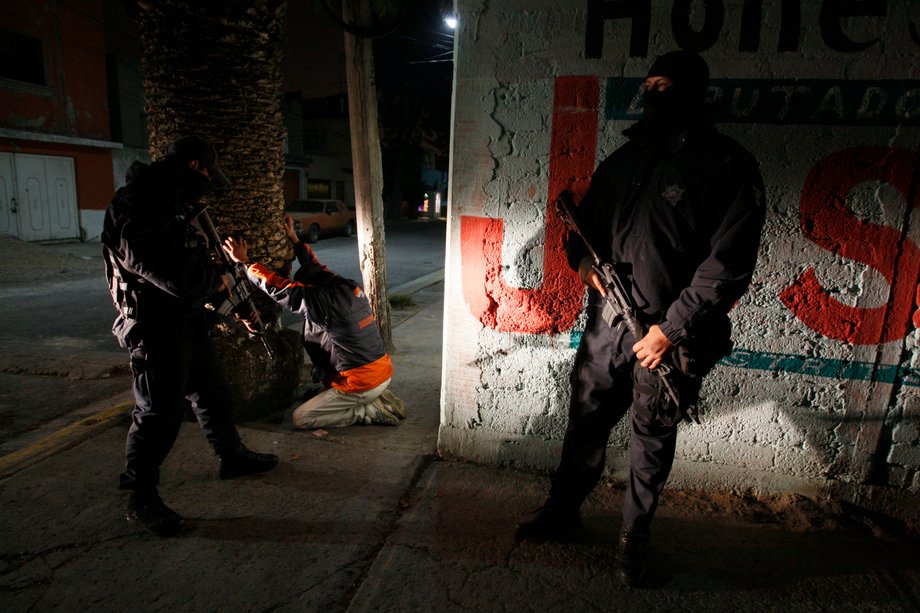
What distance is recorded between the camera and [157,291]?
247 centimetres

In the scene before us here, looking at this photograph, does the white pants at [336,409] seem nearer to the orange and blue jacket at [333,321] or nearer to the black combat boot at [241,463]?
the orange and blue jacket at [333,321]

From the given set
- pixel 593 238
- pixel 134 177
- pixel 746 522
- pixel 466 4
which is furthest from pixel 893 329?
pixel 134 177

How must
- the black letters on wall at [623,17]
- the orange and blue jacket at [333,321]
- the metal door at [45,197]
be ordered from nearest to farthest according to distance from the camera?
the black letters on wall at [623,17] → the orange and blue jacket at [333,321] → the metal door at [45,197]

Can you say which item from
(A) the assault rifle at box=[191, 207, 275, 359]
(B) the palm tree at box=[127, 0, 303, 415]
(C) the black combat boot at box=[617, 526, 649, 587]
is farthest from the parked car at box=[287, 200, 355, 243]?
(C) the black combat boot at box=[617, 526, 649, 587]

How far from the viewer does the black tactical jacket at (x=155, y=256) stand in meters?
2.34

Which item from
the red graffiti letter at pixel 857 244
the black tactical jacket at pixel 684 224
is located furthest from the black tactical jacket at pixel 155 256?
the red graffiti letter at pixel 857 244

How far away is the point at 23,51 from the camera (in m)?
14.6

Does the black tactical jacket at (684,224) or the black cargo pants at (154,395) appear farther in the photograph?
the black cargo pants at (154,395)

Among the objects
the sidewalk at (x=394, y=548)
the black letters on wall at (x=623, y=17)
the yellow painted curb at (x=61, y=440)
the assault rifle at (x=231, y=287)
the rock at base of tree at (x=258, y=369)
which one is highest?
the black letters on wall at (x=623, y=17)

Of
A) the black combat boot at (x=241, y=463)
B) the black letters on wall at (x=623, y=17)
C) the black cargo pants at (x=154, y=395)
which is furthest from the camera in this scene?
the black combat boot at (x=241, y=463)

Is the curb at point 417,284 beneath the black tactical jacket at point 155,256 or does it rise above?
beneath

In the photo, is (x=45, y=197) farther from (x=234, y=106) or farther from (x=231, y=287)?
(x=231, y=287)

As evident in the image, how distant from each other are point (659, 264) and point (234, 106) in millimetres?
2943

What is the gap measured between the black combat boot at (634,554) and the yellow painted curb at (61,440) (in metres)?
3.07
